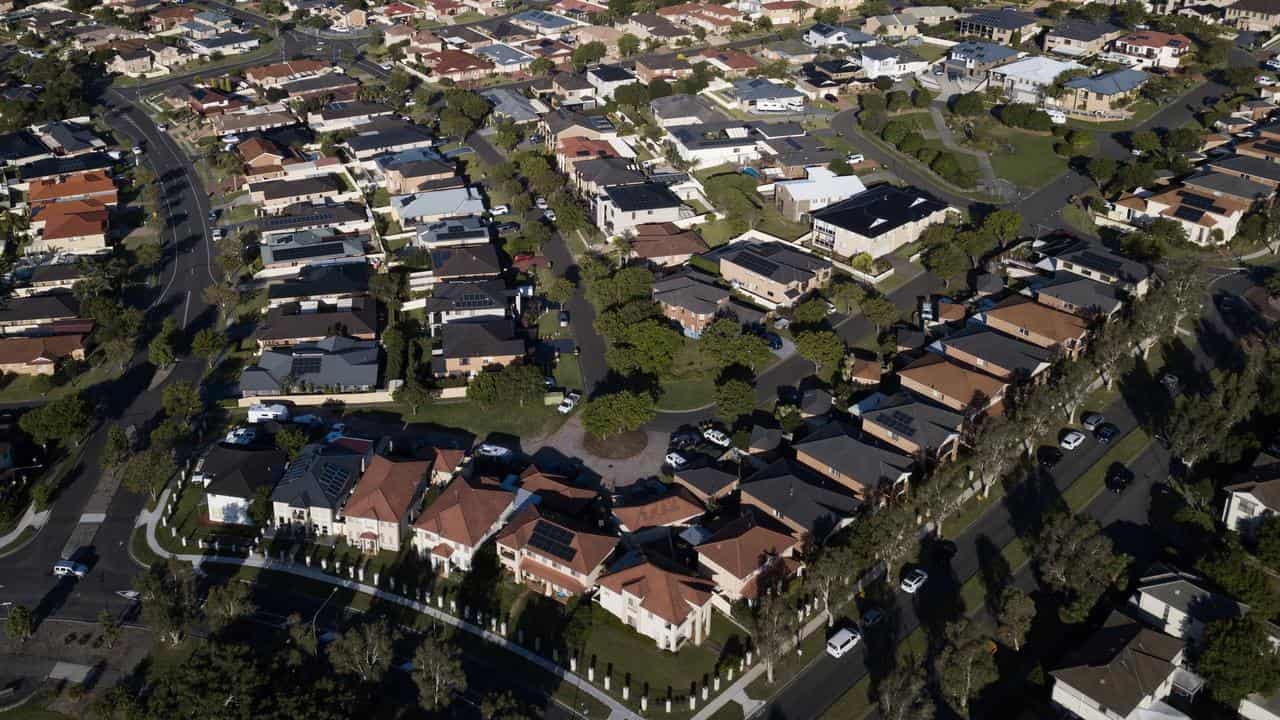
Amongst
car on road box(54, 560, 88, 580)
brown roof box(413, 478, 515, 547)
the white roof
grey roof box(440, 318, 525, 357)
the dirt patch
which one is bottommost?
car on road box(54, 560, 88, 580)

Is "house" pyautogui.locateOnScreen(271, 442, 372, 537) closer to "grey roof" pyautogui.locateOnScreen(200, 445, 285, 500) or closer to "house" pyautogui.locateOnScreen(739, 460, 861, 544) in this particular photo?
"grey roof" pyautogui.locateOnScreen(200, 445, 285, 500)

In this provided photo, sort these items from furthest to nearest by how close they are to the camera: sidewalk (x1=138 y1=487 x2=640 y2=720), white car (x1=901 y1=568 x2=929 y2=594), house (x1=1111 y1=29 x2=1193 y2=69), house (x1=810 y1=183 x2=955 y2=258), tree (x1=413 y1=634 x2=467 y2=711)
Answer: house (x1=1111 y1=29 x2=1193 y2=69) < house (x1=810 y1=183 x2=955 y2=258) < white car (x1=901 y1=568 x2=929 y2=594) < sidewalk (x1=138 y1=487 x2=640 y2=720) < tree (x1=413 y1=634 x2=467 y2=711)

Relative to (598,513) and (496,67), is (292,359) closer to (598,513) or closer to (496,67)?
(598,513)

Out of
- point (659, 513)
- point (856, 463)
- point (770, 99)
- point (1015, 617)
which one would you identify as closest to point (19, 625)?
point (659, 513)

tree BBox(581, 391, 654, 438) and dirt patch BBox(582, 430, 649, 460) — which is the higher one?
tree BBox(581, 391, 654, 438)

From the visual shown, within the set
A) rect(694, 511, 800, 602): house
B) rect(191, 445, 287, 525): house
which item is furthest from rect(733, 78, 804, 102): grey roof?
rect(694, 511, 800, 602): house

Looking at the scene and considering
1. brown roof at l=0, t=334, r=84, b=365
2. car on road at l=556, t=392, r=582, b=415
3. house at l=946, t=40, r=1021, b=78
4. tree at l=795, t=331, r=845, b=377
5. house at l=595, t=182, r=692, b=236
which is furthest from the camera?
house at l=946, t=40, r=1021, b=78

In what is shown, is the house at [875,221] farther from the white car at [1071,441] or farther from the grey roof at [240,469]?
the grey roof at [240,469]
